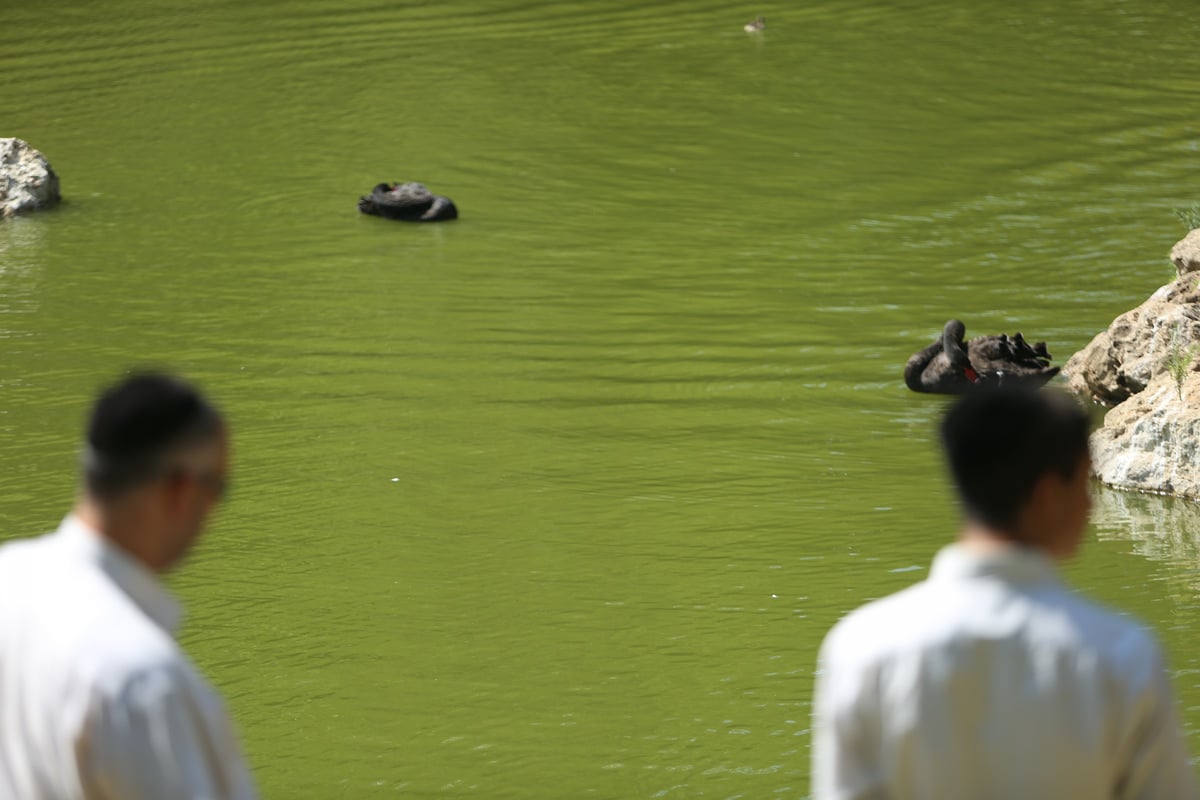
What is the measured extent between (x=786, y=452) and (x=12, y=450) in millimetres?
3081

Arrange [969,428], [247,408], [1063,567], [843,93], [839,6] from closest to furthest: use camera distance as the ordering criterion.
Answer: [969,428] → [1063,567] → [247,408] → [843,93] → [839,6]

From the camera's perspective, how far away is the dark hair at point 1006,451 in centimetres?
177

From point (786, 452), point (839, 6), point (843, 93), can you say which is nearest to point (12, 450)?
point (786, 452)

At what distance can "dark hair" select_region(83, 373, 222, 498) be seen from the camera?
5.75ft

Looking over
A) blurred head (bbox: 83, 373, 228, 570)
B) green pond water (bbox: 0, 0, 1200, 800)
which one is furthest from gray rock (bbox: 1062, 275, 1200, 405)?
blurred head (bbox: 83, 373, 228, 570)

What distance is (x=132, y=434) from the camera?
1.76m

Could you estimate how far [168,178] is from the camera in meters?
12.5

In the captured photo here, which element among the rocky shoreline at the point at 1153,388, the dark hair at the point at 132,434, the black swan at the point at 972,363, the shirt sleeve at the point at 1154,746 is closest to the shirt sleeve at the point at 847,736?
the shirt sleeve at the point at 1154,746

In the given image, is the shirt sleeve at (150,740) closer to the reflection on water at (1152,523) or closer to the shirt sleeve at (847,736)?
the shirt sleeve at (847,736)

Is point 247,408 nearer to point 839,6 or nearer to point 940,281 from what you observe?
point 940,281

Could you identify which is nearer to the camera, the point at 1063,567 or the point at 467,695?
the point at 467,695

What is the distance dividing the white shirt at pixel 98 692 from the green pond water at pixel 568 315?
Result: 8.91ft

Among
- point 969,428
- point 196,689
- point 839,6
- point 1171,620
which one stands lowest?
point 1171,620

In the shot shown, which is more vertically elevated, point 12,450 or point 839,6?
point 839,6
